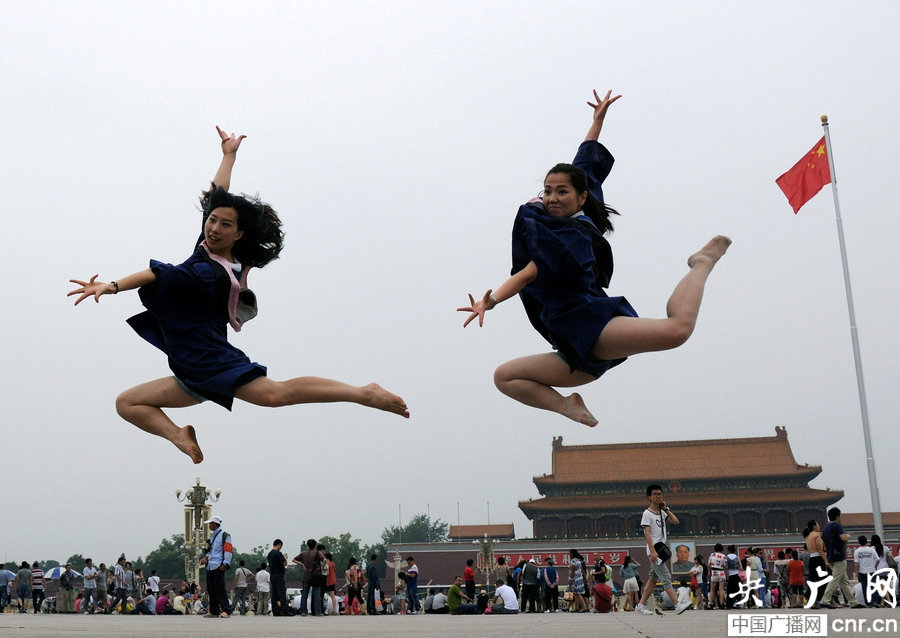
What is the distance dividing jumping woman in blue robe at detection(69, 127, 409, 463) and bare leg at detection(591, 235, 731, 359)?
3.57 ft

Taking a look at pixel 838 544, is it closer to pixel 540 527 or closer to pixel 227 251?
pixel 227 251

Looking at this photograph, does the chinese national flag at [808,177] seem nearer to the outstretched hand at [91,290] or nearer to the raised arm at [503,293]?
the raised arm at [503,293]

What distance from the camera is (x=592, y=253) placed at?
4.80 meters

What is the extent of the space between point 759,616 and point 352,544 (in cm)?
7733

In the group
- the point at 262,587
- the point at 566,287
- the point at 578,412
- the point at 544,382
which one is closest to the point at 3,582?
the point at 262,587

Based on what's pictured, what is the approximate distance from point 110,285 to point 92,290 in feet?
0.31

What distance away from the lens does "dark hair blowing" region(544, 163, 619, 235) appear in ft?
16.7

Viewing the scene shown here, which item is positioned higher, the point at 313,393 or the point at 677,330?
the point at 677,330

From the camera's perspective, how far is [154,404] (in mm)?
5098

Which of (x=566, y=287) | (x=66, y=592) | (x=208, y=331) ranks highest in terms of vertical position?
(x=566, y=287)

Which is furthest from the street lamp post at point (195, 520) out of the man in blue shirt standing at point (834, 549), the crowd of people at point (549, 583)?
the man in blue shirt standing at point (834, 549)

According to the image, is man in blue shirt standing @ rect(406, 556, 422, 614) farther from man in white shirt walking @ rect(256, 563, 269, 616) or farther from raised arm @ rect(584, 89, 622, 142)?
raised arm @ rect(584, 89, 622, 142)

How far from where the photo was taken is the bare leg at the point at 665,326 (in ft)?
14.5

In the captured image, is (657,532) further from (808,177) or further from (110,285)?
(808,177)
